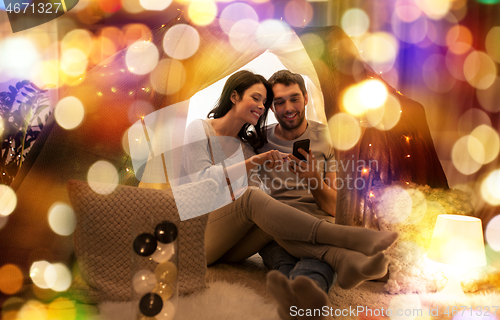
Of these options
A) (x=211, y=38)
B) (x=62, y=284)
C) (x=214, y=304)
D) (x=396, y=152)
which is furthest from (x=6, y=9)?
(x=396, y=152)

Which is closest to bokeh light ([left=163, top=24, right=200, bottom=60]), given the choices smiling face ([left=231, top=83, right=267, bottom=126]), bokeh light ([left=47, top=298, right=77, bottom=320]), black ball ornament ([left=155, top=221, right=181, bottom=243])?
smiling face ([left=231, top=83, right=267, bottom=126])

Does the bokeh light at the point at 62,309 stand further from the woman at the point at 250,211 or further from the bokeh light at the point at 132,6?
the bokeh light at the point at 132,6

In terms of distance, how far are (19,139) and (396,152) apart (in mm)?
1745

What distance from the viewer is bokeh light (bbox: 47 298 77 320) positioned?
0.81 metres

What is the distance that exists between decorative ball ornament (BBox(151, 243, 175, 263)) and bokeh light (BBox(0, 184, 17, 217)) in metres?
0.62

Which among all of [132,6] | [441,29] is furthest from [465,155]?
[132,6]

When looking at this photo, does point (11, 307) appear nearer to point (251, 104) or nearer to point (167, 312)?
point (167, 312)

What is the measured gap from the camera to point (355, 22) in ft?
6.09

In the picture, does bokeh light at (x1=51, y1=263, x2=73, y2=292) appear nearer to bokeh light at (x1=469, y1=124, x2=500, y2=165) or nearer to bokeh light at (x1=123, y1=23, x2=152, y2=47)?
bokeh light at (x1=123, y1=23, x2=152, y2=47)

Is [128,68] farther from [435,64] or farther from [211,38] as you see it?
[435,64]

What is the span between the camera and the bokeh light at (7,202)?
99 centimetres

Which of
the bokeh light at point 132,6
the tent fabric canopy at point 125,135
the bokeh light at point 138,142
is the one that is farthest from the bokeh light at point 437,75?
the bokeh light at point 132,6

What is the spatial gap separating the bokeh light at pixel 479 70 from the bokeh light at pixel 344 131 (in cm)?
106

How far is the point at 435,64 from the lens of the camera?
191 centimetres
